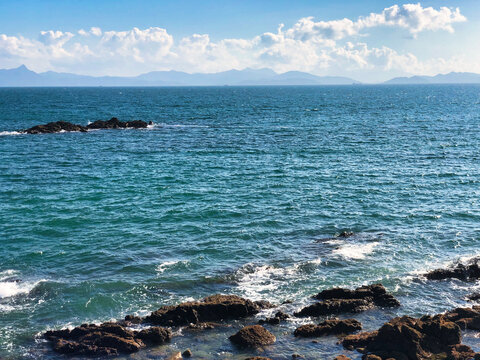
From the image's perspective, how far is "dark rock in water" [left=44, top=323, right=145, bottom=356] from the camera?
78.5 ft

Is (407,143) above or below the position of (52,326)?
above

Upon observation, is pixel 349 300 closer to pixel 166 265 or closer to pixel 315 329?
pixel 315 329

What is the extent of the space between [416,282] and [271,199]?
21143 mm

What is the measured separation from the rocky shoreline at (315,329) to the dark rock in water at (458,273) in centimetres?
533

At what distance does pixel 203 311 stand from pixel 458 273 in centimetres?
1933

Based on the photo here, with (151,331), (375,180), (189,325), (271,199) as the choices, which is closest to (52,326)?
(151,331)

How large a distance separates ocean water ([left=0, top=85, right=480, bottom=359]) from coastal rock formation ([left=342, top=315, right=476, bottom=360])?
1.16m

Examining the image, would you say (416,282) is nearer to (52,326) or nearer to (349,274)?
(349,274)

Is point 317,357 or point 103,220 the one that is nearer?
point 317,357

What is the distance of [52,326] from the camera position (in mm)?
26828

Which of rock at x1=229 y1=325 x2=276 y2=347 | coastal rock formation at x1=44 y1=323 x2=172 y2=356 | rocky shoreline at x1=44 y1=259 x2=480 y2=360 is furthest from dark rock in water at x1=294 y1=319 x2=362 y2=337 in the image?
coastal rock formation at x1=44 y1=323 x2=172 y2=356

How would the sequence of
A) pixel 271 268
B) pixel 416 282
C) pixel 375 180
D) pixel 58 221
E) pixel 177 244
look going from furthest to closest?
pixel 375 180 → pixel 58 221 → pixel 177 244 → pixel 271 268 → pixel 416 282

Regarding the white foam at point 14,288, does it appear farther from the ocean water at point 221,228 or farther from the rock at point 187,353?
the rock at point 187,353

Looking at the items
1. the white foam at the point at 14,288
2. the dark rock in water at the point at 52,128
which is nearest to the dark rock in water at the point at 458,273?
the white foam at the point at 14,288
